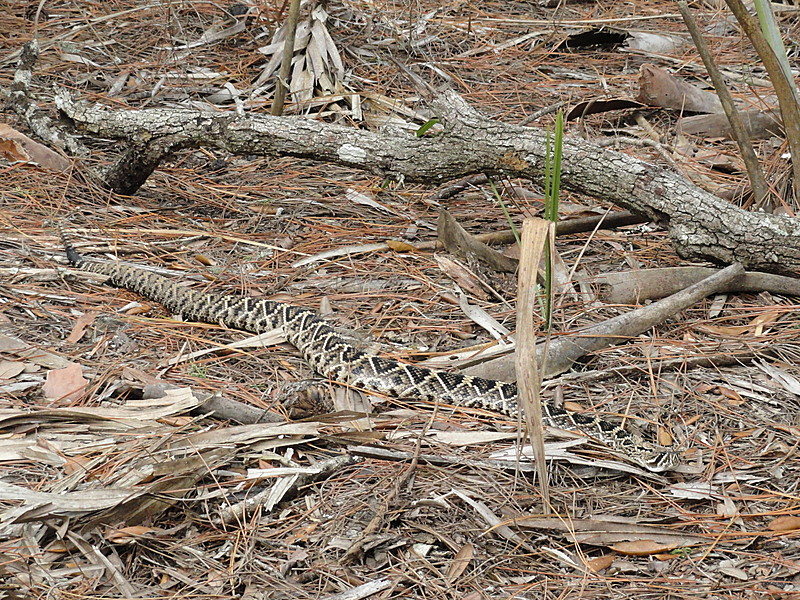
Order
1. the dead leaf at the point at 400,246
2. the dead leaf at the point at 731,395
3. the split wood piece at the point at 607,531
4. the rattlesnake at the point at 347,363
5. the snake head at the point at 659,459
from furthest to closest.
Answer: the dead leaf at the point at 400,246 < the dead leaf at the point at 731,395 < the rattlesnake at the point at 347,363 < the snake head at the point at 659,459 < the split wood piece at the point at 607,531

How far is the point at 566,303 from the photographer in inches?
237

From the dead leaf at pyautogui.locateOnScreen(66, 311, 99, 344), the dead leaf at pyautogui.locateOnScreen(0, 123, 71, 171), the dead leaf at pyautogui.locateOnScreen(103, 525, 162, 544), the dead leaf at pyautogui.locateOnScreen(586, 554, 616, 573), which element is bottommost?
the dead leaf at pyautogui.locateOnScreen(586, 554, 616, 573)

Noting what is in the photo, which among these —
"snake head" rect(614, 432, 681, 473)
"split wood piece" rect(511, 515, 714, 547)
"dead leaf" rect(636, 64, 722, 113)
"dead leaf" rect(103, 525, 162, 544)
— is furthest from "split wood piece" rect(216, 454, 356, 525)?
"dead leaf" rect(636, 64, 722, 113)

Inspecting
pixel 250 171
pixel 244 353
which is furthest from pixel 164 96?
pixel 244 353

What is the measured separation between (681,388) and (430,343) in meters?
1.55

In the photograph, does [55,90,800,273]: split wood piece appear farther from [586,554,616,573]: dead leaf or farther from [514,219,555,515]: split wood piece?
[586,554,616,573]: dead leaf

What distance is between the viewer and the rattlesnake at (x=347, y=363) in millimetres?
4754

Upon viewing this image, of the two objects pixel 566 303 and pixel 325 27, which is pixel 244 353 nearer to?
pixel 566 303

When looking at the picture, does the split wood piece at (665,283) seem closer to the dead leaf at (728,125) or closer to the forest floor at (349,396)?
the forest floor at (349,396)

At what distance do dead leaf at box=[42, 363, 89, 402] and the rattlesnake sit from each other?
42.1 inches

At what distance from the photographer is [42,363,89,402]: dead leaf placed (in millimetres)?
4816

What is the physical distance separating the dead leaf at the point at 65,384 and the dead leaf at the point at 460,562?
87.2 inches

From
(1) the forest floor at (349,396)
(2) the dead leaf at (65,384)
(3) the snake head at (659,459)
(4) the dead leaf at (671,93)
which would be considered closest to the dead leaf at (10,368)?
(1) the forest floor at (349,396)

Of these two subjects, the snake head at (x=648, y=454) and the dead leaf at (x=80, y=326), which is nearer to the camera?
the snake head at (x=648, y=454)
